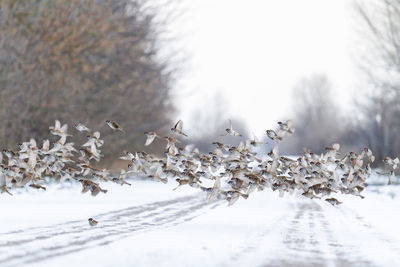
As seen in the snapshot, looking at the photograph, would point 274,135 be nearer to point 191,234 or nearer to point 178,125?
point 178,125

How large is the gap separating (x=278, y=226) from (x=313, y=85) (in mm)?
60427

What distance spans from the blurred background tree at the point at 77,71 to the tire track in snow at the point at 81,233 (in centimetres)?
859

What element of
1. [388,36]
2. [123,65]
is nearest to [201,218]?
[123,65]

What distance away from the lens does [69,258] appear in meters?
5.38

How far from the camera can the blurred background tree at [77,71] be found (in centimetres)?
1755

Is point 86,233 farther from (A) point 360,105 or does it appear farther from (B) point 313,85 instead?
(B) point 313,85

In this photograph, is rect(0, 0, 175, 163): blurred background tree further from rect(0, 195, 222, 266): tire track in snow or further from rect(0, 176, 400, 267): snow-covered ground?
rect(0, 195, 222, 266): tire track in snow

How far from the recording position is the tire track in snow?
5.60m

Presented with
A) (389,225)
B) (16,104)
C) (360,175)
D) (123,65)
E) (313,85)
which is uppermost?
(313,85)

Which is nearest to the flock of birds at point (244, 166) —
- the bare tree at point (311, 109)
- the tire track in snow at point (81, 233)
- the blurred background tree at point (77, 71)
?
the tire track in snow at point (81, 233)

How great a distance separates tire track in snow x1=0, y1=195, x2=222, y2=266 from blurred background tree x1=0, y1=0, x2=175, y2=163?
8592mm

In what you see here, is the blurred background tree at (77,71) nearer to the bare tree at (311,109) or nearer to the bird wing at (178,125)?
the bird wing at (178,125)

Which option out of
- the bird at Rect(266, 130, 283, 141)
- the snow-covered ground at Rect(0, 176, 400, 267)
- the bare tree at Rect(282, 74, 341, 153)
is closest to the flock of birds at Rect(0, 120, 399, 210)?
the bird at Rect(266, 130, 283, 141)

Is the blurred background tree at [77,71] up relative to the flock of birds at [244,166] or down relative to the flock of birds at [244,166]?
up
